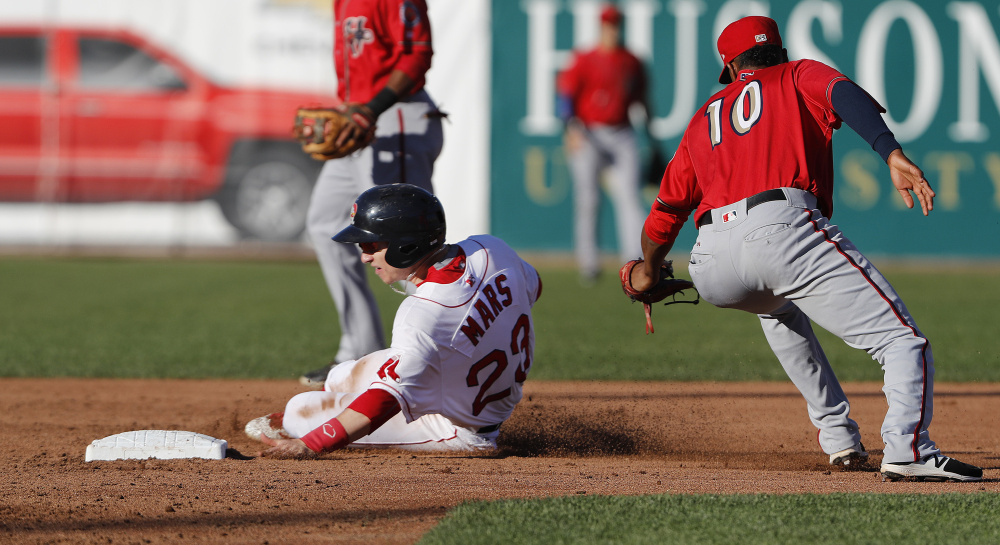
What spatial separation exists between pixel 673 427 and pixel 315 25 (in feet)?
32.4

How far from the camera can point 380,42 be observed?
208 inches

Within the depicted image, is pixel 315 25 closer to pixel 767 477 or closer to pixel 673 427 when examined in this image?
pixel 673 427

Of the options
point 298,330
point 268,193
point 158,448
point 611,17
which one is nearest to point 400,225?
point 158,448

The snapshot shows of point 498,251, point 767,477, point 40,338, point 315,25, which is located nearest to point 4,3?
point 315,25

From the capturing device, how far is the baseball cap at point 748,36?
3699mm

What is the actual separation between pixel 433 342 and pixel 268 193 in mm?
10057

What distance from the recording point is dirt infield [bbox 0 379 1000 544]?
3.10m

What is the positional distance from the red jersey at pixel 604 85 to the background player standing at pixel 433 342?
22.0 feet

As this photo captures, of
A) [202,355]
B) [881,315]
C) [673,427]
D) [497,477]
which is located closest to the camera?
[881,315]

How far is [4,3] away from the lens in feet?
43.4

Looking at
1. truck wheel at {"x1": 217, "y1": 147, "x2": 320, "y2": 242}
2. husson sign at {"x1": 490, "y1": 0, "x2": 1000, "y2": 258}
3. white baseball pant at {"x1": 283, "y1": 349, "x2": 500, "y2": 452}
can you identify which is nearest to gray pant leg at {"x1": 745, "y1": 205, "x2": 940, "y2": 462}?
white baseball pant at {"x1": 283, "y1": 349, "x2": 500, "y2": 452}

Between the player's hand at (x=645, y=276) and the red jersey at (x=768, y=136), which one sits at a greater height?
the red jersey at (x=768, y=136)

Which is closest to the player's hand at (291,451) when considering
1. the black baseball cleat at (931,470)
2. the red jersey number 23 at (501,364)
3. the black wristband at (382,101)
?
the red jersey number 23 at (501,364)

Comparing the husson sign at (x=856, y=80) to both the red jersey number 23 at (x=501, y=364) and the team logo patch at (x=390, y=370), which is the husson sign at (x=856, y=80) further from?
the team logo patch at (x=390, y=370)
